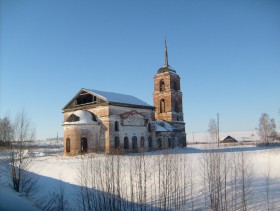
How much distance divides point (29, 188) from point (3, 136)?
3.30m

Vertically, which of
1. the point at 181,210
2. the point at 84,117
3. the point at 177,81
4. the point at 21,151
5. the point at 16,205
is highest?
the point at 177,81

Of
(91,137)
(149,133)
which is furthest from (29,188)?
(149,133)

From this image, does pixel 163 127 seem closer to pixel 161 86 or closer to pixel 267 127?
pixel 161 86

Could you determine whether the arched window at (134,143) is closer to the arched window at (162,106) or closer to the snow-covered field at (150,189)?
the arched window at (162,106)

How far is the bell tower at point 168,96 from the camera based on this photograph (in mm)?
39906

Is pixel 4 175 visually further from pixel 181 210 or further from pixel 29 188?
pixel 181 210

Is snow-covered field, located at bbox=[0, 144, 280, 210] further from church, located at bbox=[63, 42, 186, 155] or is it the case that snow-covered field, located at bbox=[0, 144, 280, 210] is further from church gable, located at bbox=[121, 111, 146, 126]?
church gable, located at bbox=[121, 111, 146, 126]

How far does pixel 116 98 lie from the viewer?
101ft

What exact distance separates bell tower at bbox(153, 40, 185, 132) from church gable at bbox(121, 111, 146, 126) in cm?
818

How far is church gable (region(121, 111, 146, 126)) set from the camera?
30484mm

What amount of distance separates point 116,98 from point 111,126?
11.6 feet

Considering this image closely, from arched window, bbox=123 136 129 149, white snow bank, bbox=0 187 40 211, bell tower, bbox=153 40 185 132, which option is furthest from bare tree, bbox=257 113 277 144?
white snow bank, bbox=0 187 40 211

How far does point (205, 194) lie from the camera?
46.9 feet

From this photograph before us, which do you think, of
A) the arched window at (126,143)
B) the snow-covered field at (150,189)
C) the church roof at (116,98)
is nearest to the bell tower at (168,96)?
the church roof at (116,98)
